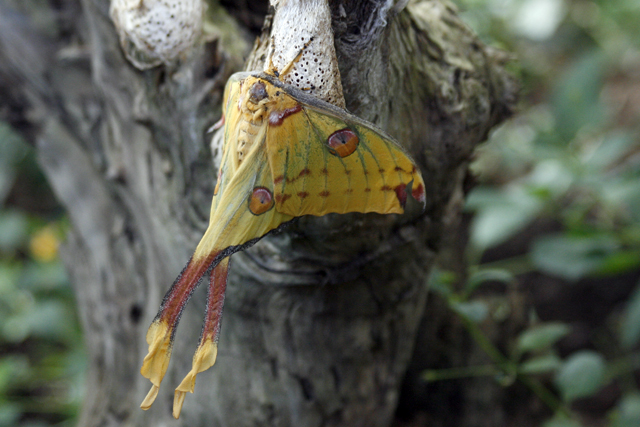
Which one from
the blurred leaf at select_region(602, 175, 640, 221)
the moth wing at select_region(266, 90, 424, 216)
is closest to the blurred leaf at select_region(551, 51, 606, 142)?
the blurred leaf at select_region(602, 175, 640, 221)

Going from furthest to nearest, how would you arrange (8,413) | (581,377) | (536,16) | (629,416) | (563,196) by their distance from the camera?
1. (536,16)
2. (563,196)
3. (8,413)
4. (629,416)
5. (581,377)

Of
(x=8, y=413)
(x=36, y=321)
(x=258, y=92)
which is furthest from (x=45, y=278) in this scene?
(x=258, y=92)

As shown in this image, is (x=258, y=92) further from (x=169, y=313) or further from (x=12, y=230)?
(x=12, y=230)

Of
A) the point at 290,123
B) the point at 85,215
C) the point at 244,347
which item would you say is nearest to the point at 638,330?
the point at 244,347

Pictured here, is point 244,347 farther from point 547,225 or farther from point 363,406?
point 547,225

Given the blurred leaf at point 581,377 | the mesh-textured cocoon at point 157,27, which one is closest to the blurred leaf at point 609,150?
the blurred leaf at point 581,377

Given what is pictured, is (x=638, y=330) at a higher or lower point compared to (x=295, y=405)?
lower
